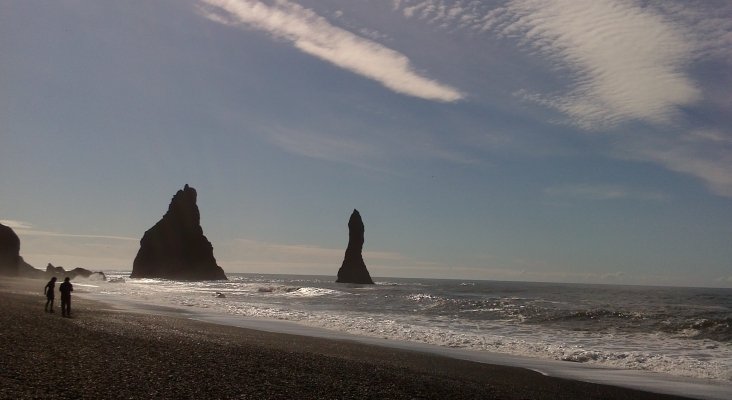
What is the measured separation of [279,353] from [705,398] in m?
12.5

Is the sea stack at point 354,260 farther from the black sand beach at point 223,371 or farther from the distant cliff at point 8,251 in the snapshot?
the black sand beach at point 223,371

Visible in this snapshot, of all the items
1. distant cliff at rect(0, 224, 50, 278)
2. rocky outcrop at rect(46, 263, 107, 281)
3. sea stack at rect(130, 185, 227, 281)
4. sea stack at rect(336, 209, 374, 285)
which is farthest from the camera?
sea stack at rect(130, 185, 227, 281)

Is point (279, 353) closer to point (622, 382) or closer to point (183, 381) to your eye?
point (183, 381)

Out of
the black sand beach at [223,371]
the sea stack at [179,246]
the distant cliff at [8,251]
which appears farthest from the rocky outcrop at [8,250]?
the black sand beach at [223,371]

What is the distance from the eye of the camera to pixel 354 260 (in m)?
143

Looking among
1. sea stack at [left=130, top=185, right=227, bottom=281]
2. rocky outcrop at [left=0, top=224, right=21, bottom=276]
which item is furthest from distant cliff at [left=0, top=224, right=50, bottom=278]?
sea stack at [left=130, top=185, right=227, bottom=281]

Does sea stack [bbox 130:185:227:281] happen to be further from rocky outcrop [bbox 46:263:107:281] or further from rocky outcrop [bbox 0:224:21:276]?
rocky outcrop [bbox 0:224:21:276]

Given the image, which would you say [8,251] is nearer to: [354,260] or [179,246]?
[179,246]

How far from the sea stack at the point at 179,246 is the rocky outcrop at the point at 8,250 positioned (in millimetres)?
60997

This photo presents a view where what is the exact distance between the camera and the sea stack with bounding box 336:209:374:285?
468 feet

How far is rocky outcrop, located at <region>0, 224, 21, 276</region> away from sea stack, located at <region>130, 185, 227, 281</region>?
200ft

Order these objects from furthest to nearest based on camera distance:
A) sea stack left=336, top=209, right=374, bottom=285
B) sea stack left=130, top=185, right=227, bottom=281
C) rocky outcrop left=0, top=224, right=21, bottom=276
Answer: sea stack left=130, top=185, right=227, bottom=281, sea stack left=336, top=209, right=374, bottom=285, rocky outcrop left=0, top=224, right=21, bottom=276

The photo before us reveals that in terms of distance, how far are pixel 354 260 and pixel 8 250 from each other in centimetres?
7937

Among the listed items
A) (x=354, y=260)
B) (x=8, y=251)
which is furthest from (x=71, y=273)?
(x=354, y=260)
